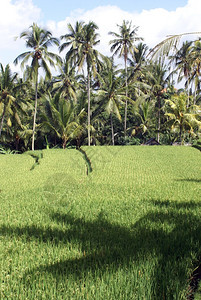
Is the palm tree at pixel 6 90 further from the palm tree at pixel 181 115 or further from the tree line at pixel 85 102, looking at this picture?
the palm tree at pixel 181 115

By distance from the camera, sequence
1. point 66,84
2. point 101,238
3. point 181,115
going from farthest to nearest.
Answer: point 66,84 < point 181,115 < point 101,238

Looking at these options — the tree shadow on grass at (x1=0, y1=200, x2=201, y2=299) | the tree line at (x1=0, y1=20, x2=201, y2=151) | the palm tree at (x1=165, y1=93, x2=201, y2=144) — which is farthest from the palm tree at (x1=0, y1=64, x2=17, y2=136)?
the tree shadow on grass at (x1=0, y1=200, x2=201, y2=299)

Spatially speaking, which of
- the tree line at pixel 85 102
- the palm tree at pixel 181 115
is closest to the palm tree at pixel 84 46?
the tree line at pixel 85 102

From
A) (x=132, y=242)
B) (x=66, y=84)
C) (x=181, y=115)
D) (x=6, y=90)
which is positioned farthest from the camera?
(x=66, y=84)

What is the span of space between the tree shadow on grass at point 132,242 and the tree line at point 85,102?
403 inches

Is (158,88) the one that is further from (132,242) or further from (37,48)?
(132,242)

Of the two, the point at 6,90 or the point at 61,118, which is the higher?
the point at 6,90

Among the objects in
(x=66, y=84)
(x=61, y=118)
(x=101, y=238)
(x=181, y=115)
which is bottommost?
(x=101, y=238)

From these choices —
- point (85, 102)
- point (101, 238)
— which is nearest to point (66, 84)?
point (85, 102)

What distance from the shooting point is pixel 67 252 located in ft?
10.3

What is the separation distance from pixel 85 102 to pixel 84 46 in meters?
3.71

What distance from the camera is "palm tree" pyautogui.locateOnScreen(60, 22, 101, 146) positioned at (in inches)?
695

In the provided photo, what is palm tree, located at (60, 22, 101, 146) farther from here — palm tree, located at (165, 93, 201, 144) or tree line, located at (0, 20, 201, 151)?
palm tree, located at (165, 93, 201, 144)

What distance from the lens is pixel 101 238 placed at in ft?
11.7
